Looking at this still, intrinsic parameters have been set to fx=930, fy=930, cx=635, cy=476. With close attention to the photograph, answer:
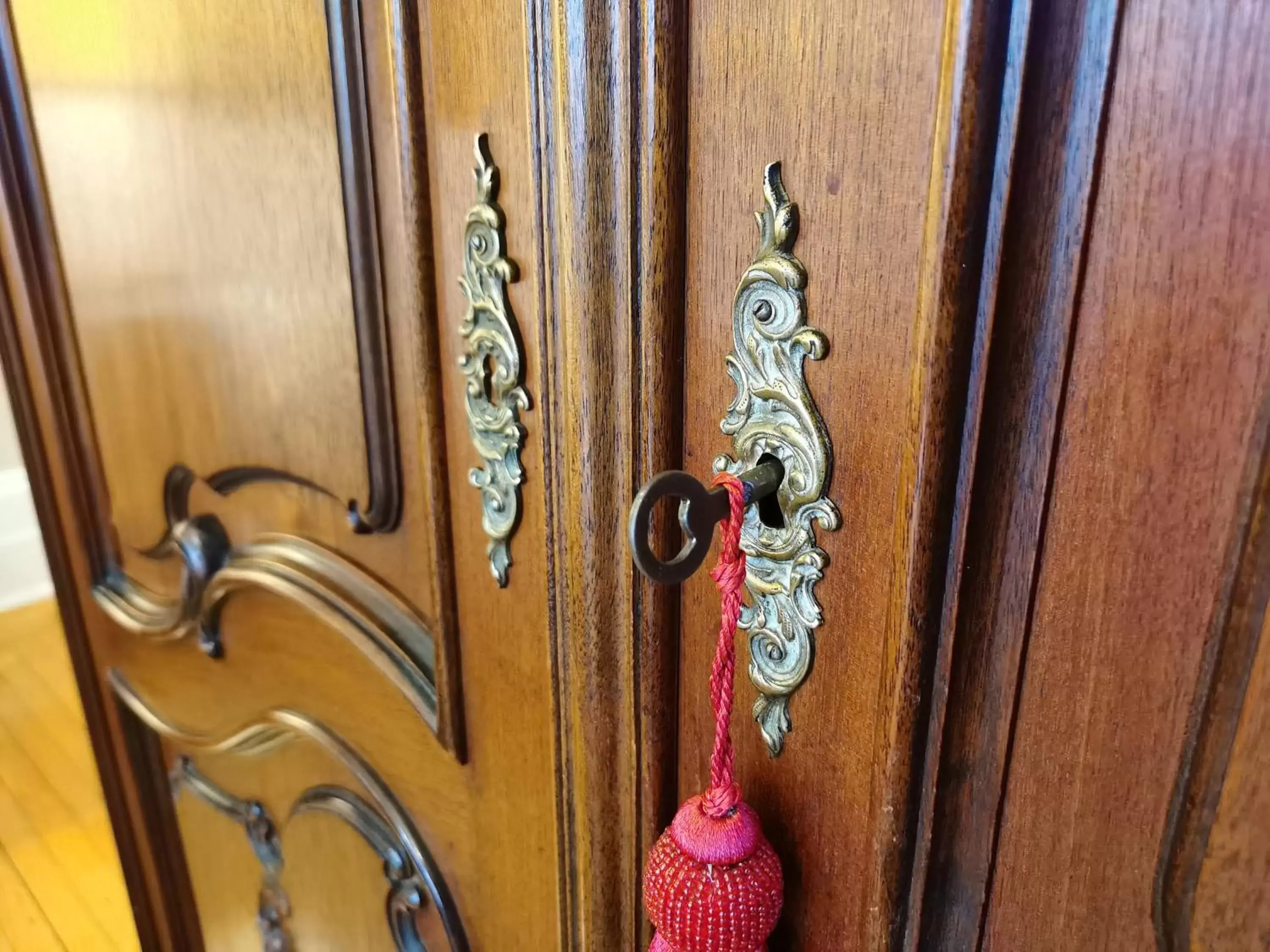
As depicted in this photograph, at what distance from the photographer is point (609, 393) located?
0.34 meters

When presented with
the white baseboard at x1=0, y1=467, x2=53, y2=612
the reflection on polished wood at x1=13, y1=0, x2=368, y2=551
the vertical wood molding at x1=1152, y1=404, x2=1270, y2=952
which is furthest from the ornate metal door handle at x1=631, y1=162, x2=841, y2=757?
the white baseboard at x1=0, y1=467, x2=53, y2=612

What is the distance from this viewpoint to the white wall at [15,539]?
2.36 metres

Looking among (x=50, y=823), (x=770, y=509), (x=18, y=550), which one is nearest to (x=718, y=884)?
(x=770, y=509)

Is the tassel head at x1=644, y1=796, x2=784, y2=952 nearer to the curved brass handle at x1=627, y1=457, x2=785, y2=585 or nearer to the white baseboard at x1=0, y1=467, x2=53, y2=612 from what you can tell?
the curved brass handle at x1=627, y1=457, x2=785, y2=585

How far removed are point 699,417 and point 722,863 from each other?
0.15 meters

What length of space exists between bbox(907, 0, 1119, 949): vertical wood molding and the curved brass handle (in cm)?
6

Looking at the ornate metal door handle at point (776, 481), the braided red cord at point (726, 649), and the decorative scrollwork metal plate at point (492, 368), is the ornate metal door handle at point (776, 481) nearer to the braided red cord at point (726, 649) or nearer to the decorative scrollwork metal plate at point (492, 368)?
the braided red cord at point (726, 649)

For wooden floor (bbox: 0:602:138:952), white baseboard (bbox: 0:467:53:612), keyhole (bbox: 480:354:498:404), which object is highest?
keyhole (bbox: 480:354:498:404)

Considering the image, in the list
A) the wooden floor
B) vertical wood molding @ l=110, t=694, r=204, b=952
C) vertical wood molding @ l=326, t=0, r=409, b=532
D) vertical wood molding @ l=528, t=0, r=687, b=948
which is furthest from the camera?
the wooden floor

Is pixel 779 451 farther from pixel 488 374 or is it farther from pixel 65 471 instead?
pixel 65 471

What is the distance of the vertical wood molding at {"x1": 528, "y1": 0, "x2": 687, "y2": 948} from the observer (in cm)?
30

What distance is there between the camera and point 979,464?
252 millimetres

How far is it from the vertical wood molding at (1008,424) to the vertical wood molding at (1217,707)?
0.15 feet

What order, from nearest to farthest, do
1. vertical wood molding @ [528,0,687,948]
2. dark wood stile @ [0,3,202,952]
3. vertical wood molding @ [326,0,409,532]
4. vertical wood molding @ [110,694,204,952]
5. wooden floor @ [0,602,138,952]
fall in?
vertical wood molding @ [528,0,687,948] < vertical wood molding @ [326,0,409,532] < dark wood stile @ [0,3,202,952] < vertical wood molding @ [110,694,204,952] < wooden floor @ [0,602,138,952]
